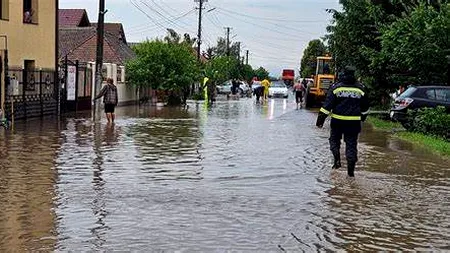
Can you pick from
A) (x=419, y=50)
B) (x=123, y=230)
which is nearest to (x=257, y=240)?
(x=123, y=230)

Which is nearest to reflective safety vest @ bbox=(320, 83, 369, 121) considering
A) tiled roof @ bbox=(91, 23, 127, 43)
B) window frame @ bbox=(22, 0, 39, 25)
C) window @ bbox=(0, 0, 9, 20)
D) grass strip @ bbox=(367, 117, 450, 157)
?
grass strip @ bbox=(367, 117, 450, 157)

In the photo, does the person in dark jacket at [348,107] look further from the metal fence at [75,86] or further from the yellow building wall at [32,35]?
the metal fence at [75,86]

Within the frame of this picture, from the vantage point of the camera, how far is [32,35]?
2770 cm

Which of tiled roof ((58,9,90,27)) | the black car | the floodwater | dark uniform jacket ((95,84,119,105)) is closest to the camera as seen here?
the floodwater

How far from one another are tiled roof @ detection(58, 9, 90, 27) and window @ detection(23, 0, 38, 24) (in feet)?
85.5

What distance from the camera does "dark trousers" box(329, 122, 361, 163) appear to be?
451 inches

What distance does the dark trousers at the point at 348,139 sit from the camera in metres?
11.5

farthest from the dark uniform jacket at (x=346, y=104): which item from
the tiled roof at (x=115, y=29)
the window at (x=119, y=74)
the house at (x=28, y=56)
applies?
the tiled roof at (x=115, y=29)

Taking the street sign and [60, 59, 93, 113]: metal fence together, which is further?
the street sign

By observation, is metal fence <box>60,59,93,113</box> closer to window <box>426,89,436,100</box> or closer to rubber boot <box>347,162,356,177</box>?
window <box>426,89,436,100</box>

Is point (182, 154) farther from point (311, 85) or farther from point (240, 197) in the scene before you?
point (311, 85)

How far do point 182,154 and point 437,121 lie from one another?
774cm

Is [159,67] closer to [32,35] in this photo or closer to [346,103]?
[32,35]

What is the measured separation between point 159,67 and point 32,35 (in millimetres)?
14292
